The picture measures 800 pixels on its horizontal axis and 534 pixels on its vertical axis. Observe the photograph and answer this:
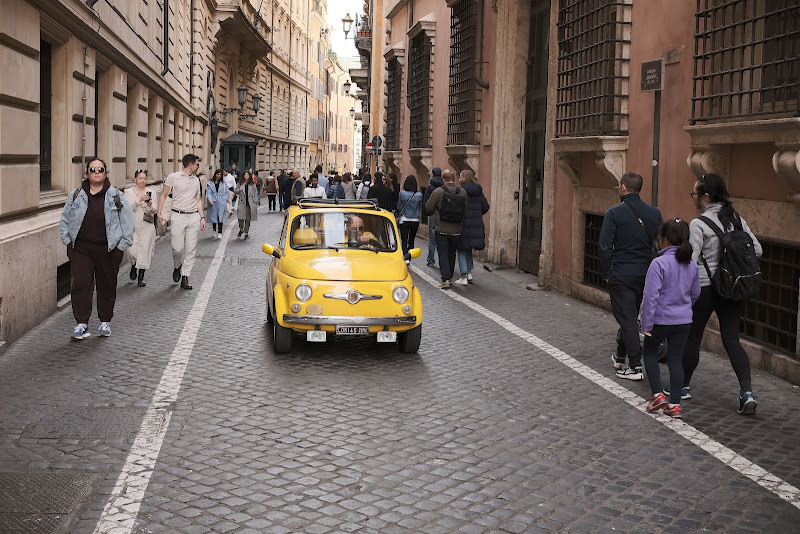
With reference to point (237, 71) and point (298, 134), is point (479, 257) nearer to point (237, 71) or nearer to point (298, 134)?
point (237, 71)

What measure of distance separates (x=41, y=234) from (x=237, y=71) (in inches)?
1506

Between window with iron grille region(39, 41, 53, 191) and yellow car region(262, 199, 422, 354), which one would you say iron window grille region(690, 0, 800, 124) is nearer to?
yellow car region(262, 199, 422, 354)

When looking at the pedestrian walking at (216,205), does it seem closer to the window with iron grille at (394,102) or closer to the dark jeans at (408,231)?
the dark jeans at (408,231)

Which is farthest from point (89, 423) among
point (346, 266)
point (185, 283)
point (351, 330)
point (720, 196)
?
point (185, 283)

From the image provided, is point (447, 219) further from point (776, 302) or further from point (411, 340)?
point (776, 302)

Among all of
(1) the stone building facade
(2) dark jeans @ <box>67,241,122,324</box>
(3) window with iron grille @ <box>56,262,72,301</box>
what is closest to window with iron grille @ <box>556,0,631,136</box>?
(2) dark jeans @ <box>67,241,122,324</box>

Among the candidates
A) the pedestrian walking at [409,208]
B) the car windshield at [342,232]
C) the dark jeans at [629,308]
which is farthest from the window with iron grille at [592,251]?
the dark jeans at [629,308]

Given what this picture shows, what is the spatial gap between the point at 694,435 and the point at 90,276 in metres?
6.04

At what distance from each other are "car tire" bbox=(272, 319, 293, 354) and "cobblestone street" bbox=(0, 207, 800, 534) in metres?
0.14

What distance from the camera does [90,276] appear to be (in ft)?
32.1

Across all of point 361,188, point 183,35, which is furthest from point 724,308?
point 183,35

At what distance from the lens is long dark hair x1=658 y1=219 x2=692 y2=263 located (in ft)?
23.1

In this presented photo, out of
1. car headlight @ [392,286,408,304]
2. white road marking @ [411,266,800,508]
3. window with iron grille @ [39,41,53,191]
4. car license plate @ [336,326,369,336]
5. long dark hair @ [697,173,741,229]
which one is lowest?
white road marking @ [411,266,800,508]

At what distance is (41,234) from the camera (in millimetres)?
10508
